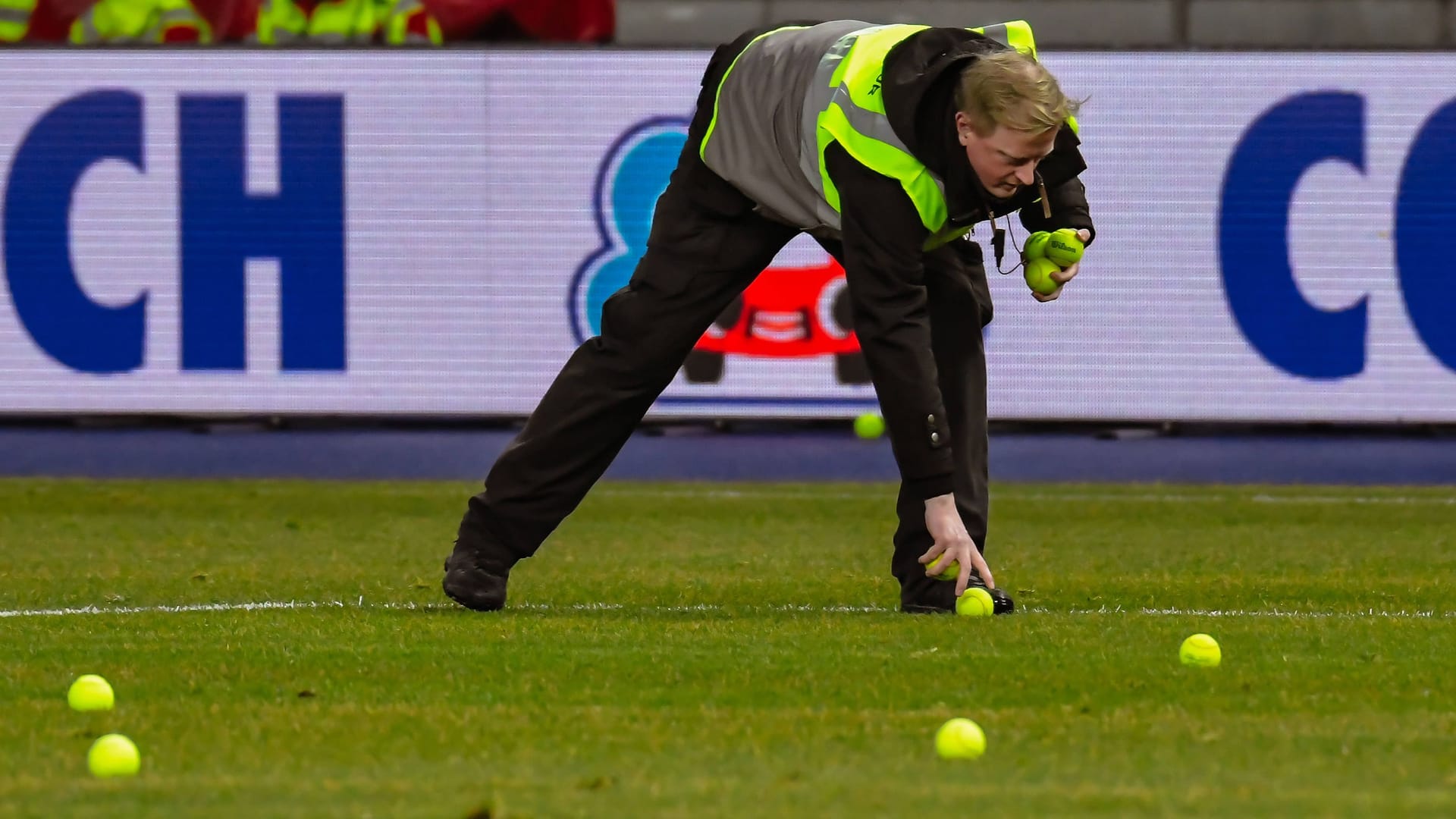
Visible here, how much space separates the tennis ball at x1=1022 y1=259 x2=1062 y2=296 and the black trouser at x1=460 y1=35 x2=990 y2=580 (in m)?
0.26

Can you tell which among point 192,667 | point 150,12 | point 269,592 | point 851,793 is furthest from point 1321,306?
point 851,793

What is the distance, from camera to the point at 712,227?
19.1 feet

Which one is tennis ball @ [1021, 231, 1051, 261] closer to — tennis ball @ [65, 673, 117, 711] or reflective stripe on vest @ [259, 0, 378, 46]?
tennis ball @ [65, 673, 117, 711]

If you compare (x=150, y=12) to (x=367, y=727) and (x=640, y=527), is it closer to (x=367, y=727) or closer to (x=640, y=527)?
(x=640, y=527)

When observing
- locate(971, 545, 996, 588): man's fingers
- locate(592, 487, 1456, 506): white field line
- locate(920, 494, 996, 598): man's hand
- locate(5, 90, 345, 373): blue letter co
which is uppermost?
locate(920, 494, 996, 598): man's hand

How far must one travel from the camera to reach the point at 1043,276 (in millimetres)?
5652

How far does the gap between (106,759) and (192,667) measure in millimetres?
1237

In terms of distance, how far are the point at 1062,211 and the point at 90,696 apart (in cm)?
265

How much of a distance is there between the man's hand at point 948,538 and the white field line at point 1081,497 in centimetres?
575

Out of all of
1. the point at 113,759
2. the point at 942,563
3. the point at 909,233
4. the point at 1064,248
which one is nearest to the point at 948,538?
the point at 942,563

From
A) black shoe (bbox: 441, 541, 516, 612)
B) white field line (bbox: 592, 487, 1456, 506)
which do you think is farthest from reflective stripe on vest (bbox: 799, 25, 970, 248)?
white field line (bbox: 592, 487, 1456, 506)

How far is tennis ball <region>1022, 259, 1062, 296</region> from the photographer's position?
5641 mm

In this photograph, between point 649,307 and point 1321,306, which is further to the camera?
point 1321,306

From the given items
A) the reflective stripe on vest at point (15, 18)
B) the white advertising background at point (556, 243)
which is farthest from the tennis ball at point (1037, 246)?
the reflective stripe on vest at point (15, 18)
